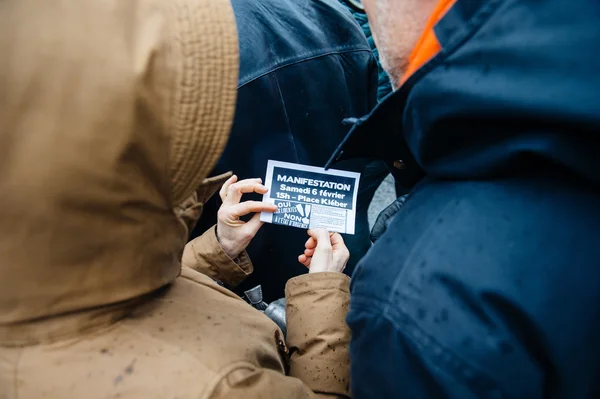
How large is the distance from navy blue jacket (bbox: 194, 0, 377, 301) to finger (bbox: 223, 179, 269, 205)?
0.30 ft

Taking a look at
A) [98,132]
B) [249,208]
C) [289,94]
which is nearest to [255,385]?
[98,132]

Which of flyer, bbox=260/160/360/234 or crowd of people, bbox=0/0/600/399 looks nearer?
crowd of people, bbox=0/0/600/399

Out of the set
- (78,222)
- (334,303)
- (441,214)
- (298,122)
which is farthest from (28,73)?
(298,122)

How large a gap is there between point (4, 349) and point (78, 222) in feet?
1.08

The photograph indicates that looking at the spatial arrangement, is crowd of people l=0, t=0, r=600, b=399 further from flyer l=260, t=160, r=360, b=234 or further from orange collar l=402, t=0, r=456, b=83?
flyer l=260, t=160, r=360, b=234

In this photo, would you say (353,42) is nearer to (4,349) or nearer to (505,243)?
(505,243)

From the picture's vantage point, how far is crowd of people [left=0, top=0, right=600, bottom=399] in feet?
2.30

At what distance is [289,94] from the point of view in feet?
5.32

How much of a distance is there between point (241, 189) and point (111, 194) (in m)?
0.77

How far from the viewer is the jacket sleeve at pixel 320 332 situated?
3.94 ft

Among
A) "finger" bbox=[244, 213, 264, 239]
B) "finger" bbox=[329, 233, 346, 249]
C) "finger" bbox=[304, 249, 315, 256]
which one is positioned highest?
"finger" bbox=[244, 213, 264, 239]

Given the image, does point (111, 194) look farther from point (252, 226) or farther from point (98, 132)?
point (252, 226)

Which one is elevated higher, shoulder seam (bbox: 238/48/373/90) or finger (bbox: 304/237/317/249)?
shoulder seam (bbox: 238/48/373/90)

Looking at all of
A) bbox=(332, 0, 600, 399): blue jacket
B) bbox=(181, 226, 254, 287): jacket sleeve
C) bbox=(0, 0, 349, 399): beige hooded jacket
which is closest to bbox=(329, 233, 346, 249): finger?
bbox=(181, 226, 254, 287): jacket sleeve
